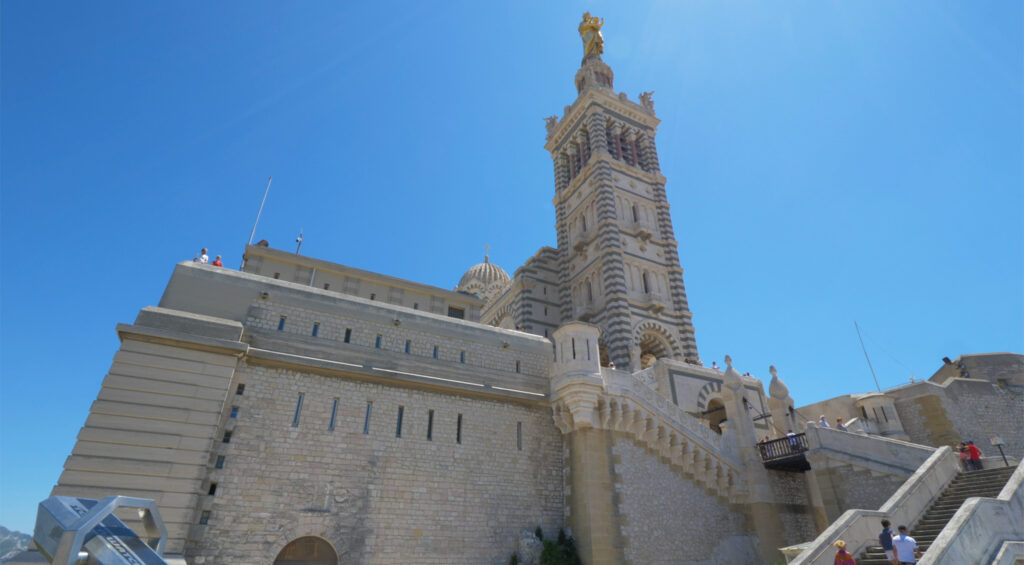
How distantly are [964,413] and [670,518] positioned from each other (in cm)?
1831

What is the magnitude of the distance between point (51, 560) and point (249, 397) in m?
9.19

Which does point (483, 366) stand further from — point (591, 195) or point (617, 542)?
point (591, 195)

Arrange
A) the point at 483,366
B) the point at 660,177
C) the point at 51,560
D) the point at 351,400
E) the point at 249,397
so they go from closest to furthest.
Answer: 1. the point at 51,560
2. the point at 249,397
3. the point at 351,400
4. the point at 483,366
5. the point at 660,177

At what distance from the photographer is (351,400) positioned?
16656 mm

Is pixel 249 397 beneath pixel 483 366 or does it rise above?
beneath

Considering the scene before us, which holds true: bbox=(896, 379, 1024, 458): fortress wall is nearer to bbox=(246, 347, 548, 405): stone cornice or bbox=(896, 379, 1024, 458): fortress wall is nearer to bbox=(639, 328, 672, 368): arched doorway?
bbox=(639, 328, 672, 368): arched doorway

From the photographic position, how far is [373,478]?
15836mm

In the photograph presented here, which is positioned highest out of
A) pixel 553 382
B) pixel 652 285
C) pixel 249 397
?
pixel 652 285

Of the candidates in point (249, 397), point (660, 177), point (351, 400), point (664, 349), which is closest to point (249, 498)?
point (249, 397)

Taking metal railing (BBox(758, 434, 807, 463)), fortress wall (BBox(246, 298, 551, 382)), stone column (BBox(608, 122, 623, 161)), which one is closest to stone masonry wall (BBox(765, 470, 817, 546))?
metal railing (BBox(758, 434, 807, 463))

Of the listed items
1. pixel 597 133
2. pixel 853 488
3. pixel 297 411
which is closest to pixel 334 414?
pixel 297 411

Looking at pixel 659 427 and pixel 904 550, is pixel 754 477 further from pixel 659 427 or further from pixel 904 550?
pixel 904 550

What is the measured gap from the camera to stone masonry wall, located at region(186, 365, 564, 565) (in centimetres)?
1414

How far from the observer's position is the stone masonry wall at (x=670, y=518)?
692 inches
